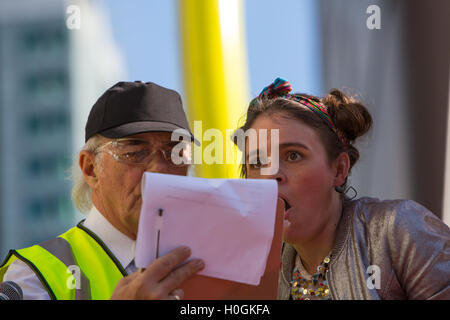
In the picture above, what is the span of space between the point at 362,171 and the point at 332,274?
6.73 ft

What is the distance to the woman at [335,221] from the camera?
5.76 ft

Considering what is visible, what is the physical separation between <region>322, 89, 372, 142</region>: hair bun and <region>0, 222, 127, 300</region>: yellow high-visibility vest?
3.35 ft

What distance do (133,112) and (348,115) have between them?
0.85 metres

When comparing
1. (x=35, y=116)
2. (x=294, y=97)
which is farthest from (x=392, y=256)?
(x=35, y=116)

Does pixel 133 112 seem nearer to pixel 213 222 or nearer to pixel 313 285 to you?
pixel 213 222

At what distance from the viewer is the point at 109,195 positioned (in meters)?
1.92

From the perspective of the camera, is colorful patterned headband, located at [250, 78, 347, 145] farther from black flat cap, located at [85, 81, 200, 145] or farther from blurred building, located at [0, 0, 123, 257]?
blurred building, located at [0, 0, 123, 257]

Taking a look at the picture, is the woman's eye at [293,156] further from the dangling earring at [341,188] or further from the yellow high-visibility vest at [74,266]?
the yellow high-visibility vest at [74,266]

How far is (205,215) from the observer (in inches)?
50.4

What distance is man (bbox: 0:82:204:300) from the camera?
1658mm

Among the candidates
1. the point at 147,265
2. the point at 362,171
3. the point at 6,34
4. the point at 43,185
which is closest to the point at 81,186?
the point at 147,265

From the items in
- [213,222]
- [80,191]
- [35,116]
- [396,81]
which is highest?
[396,81]

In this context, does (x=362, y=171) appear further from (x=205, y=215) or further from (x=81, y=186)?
(x=205, y=215)

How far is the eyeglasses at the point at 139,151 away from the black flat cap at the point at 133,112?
5cm
